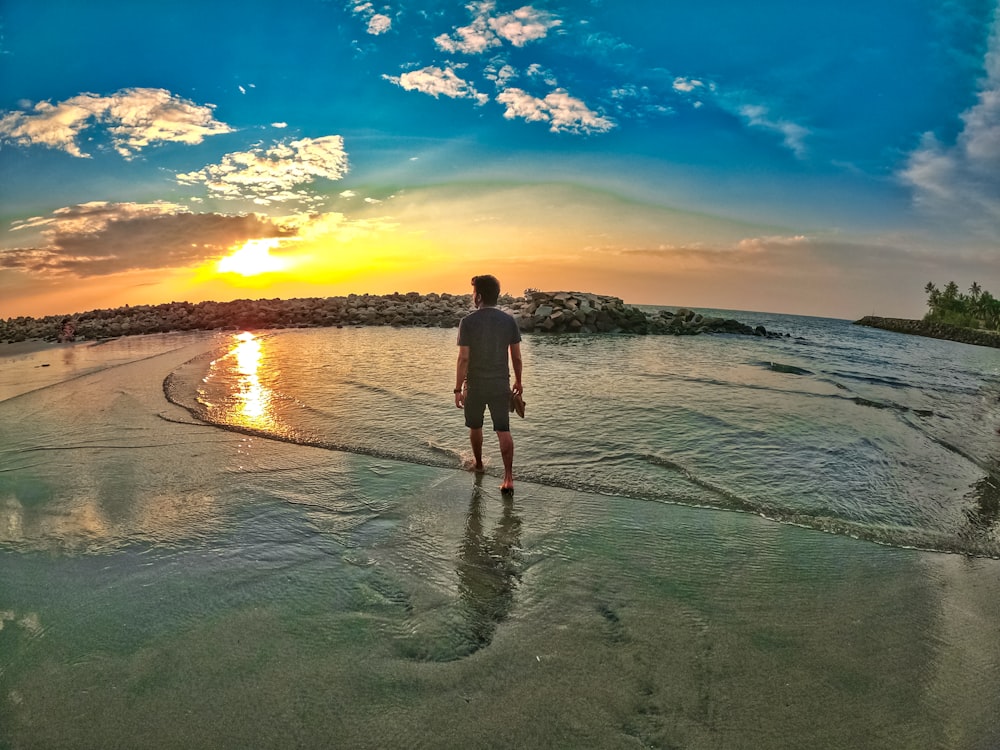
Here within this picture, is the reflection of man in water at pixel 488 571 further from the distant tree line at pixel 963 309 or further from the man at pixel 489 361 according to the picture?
the distant tree line at pixel 963 309

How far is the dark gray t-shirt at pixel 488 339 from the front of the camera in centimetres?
605

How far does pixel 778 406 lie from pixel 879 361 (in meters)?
19.1

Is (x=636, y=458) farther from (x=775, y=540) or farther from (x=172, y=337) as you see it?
(x=172, y=337)

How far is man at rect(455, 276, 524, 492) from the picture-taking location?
6.04m

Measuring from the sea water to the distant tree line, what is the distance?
259 feet

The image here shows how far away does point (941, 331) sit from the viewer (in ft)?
237

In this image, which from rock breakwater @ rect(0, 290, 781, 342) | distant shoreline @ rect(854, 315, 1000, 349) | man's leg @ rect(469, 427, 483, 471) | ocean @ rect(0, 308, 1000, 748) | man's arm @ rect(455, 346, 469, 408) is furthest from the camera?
distant shoreline @ rect(854, 315, 1000, 349)

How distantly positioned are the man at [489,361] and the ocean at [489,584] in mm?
730

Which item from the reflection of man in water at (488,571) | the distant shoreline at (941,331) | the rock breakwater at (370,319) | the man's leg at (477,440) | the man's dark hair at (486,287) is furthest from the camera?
the distant shoreline at (941,331)

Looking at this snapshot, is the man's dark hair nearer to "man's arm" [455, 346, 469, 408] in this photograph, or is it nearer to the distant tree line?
"man's arm" [455, 346, 469, 408]

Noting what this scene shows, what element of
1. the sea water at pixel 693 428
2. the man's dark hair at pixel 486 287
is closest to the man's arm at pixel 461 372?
the man's dark hair at pixel 486 287

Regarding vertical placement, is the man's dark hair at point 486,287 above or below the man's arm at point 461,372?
above

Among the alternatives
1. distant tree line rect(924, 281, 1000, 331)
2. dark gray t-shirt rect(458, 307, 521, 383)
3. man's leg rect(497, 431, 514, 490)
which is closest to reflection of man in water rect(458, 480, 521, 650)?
man's leg rect(497, 431, 514, 490)

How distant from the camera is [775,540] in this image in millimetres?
4914
